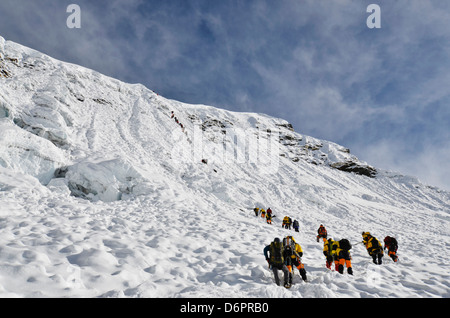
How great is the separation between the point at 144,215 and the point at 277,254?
745cm

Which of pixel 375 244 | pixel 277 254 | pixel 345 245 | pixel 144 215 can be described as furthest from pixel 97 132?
pixel 375 244

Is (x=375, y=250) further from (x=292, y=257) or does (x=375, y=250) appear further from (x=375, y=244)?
(x=292, y=257)

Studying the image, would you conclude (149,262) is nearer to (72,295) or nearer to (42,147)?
(72,295)

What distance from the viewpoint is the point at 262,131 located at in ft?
215

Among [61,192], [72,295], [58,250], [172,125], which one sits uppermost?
[172,125]

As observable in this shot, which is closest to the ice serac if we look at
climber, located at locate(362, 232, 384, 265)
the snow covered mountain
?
the snow covered mountain

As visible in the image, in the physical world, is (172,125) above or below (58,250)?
above

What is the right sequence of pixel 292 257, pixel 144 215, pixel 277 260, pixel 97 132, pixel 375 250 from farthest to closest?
pixel 97 132
pixel 144 215
pixel 375 250
pixel 292 257
pixel 277 260

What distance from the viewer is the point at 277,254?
18.0ft

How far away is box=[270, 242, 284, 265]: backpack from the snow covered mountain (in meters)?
0.59

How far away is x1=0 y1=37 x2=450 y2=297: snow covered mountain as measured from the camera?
464cm

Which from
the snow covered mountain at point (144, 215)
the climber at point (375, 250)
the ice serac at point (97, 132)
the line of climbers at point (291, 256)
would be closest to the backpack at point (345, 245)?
the line of climbers at point (291, 256)
